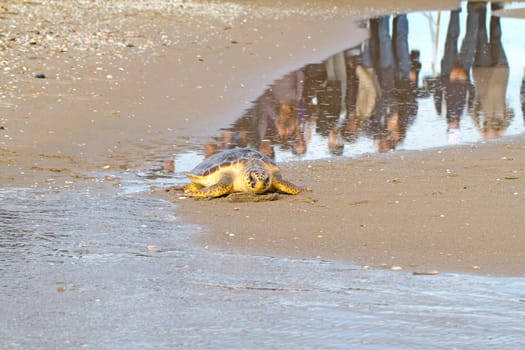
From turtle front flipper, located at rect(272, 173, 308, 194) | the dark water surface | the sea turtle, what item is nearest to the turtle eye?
the sea turtle

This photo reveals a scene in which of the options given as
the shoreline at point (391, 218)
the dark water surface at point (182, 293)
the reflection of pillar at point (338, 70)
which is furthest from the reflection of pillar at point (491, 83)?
the dark water surface at point (182, 293)

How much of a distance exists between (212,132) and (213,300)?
6.50 metres

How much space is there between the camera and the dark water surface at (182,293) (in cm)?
488

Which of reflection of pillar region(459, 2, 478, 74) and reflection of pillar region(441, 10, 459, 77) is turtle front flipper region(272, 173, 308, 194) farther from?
reflection of pillar region(459, 2, 478, 74)

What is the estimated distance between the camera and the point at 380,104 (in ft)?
47.2

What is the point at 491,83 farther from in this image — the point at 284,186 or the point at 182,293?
the point at 182,293

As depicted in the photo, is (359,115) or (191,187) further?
(359,115)

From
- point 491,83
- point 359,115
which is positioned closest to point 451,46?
point 491,83

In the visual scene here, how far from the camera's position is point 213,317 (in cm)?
516

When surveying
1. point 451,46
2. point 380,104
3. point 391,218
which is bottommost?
point 391,218

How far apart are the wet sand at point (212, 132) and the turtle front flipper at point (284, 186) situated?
0.15 metres

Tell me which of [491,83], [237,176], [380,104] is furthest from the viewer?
[491,83]

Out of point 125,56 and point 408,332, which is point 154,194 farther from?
point 125,56

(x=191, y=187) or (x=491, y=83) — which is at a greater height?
(x=491, y=83)
